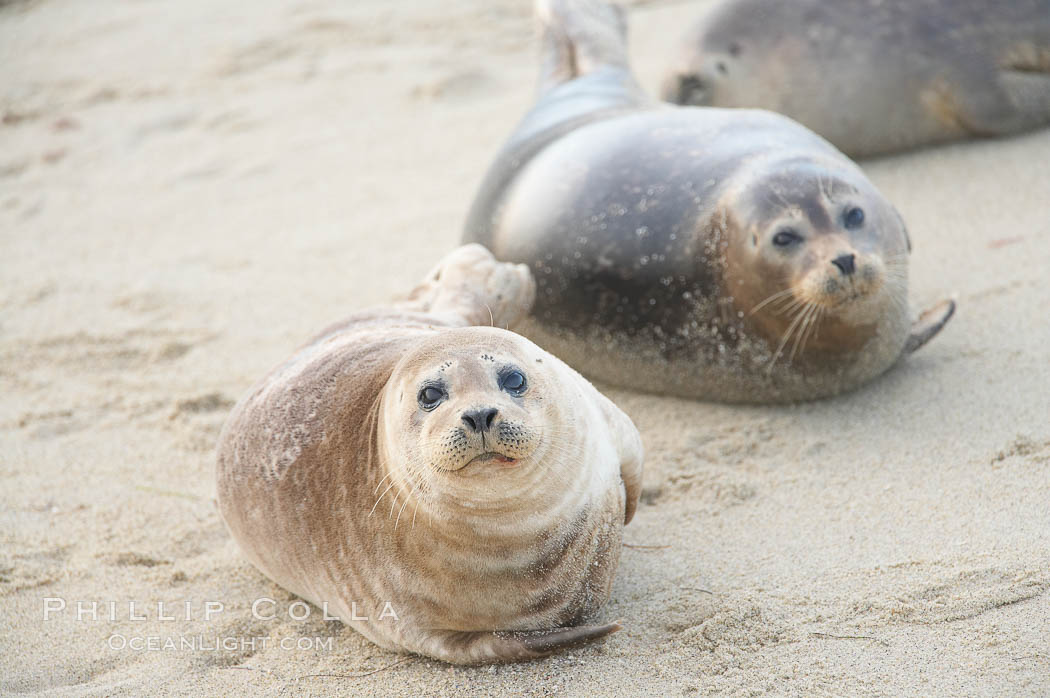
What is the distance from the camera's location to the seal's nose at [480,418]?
240 centimetres

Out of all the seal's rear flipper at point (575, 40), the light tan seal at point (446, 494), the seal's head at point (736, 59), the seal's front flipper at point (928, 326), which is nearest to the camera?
the light tan seal at point (446, 494)

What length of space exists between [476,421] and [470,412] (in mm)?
25

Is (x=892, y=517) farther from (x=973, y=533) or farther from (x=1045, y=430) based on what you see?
(x=1045, y=430)

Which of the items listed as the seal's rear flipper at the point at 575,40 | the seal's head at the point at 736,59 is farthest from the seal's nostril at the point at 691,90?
the seal's rear flipper at the point at 575,40

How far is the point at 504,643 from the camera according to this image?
2.64 meters

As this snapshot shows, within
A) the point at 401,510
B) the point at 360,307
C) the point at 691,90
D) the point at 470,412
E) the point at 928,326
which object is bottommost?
the point at 360,307

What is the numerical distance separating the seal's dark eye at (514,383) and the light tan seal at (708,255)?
1.24 m

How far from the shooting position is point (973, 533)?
113 inches

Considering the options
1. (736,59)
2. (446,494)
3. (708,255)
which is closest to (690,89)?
(736,59)

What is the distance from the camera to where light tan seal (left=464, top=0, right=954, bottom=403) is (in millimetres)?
3584

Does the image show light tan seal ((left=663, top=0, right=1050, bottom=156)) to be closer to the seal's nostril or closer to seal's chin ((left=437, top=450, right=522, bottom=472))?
the seal's nostril

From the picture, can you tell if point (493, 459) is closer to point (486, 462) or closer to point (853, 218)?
point (486, 462)

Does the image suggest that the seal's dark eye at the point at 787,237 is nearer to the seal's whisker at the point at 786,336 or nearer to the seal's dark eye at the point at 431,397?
the seal's whisker at the point at 786,336

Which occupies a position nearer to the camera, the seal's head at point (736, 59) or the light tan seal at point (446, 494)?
the light tan seal at point (446, 494)
